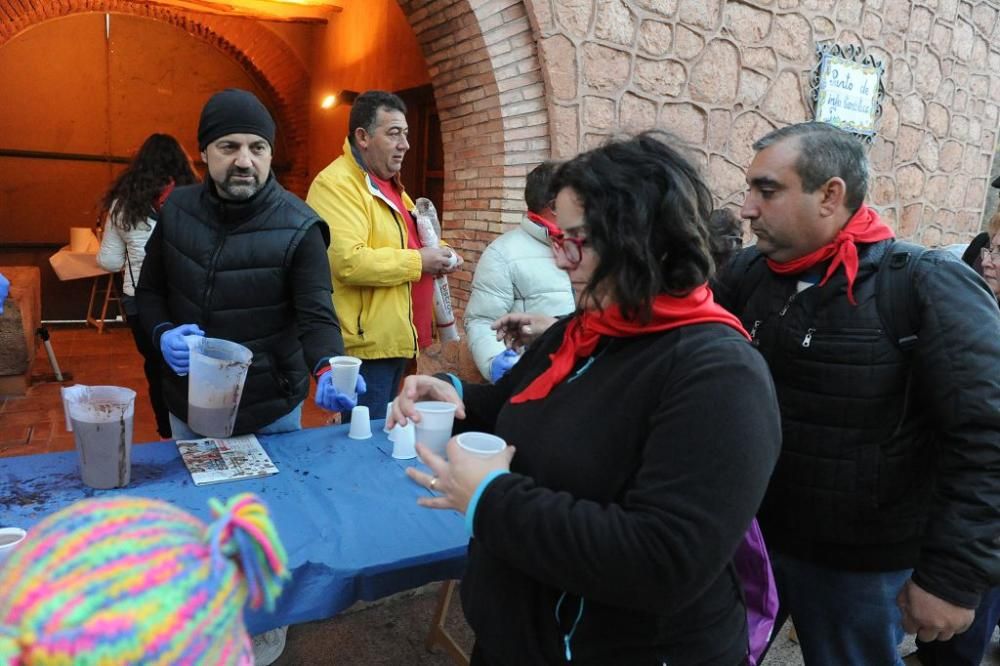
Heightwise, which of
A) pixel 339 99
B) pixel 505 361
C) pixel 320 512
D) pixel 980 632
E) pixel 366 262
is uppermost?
pixel 339 99

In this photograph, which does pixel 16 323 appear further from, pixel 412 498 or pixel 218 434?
pixel 412 498

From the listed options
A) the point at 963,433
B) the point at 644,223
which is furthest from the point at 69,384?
the point at 963,433

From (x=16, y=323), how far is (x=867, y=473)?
5.91m

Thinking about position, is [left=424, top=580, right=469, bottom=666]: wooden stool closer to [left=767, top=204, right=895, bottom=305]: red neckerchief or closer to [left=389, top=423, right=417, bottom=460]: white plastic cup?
[left=389, top=423, right=417, bottom=460]: white plastic cup

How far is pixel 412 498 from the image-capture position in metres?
1.94

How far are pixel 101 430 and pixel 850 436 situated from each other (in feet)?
6.35

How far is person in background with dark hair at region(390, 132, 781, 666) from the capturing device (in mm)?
1011

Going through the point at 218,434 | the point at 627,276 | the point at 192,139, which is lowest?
the point at 218,434

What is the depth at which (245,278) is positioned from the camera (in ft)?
7.38

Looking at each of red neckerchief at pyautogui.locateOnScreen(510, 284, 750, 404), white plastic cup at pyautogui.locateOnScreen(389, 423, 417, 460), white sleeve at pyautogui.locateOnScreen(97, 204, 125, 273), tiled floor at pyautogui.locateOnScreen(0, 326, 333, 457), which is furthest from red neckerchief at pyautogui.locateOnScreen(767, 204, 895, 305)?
white sleeve at pyautogui.locateOnScreen(97, 204, 125, 273)

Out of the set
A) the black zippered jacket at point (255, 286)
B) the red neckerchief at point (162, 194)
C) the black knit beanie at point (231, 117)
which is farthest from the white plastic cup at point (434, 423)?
the red neckerchief at point (162, 194)

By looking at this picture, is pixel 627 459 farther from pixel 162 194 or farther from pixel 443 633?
pixel 162 194

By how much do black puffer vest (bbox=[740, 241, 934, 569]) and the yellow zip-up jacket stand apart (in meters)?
1.86

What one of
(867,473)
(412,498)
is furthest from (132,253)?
(867,473)
